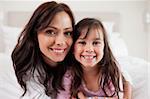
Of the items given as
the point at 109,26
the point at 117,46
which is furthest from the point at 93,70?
the point at 109,26

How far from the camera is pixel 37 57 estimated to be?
129 cm

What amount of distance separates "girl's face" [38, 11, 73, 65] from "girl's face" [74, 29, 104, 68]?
0.05 meters

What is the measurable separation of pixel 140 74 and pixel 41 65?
0.55 metres

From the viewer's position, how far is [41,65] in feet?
4.17

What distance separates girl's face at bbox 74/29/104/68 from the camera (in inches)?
46.5

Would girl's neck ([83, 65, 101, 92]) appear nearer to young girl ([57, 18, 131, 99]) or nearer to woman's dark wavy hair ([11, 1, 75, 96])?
young girl ([57, 18, 131, 99])

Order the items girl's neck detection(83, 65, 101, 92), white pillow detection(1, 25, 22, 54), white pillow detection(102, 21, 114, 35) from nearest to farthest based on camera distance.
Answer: girl's neck detection(83, 65, 101, 92) → white pillow detection(1, 25, 22, 54) → white pillow detection(102, 21, 114, 35)

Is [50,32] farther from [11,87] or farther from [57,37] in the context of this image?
[11,87]

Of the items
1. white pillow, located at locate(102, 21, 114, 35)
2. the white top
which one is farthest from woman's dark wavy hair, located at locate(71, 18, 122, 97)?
white pillow, located at locate(102, 21, 114, 35)

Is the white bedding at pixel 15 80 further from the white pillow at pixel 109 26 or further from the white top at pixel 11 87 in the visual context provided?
the white pillow at pixel 109 26

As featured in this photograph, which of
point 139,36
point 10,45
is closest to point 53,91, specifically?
point 10,45

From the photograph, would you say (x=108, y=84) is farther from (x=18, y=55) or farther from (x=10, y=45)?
(x=10, y=45)

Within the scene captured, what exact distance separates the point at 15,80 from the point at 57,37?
360 mm

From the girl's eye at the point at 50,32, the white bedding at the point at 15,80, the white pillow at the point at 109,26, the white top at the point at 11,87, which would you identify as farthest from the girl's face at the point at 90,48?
the white pillow at the point at 109,26
